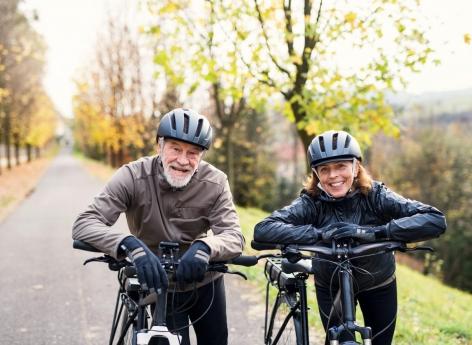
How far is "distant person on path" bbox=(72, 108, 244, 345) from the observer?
116 inches

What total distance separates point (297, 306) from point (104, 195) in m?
1.36

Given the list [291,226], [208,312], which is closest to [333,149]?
[291,226]

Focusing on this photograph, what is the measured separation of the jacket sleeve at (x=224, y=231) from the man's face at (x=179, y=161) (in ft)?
0.87

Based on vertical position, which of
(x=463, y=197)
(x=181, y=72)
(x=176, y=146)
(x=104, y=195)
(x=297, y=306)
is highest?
(x=181, y=72)

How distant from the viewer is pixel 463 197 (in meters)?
34.8

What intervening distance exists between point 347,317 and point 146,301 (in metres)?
1.07

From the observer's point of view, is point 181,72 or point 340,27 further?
point 181,72

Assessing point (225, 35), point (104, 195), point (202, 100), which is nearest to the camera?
point (104, 195)

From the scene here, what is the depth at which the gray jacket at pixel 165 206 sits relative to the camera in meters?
3.01

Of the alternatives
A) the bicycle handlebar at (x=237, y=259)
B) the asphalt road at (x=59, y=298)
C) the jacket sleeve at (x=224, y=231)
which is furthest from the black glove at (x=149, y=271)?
the asphalt road at (x=59, y=298)

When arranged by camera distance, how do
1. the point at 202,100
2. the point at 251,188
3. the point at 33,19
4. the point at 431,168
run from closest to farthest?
the point at 202,100 → the point at 33,19 → the point at 251,188 → the point at 431,168

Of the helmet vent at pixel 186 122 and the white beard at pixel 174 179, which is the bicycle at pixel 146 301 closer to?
the white beard at pixel 174 179

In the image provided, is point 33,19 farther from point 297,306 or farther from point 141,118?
point 297,306

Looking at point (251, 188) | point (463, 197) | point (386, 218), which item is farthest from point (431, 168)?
point (386, 218)
